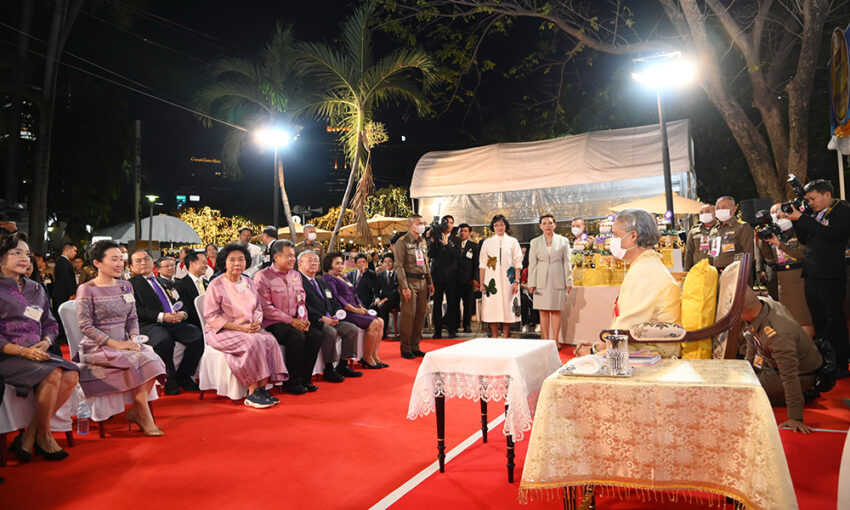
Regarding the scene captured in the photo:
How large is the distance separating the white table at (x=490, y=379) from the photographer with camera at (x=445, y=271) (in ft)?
17.8

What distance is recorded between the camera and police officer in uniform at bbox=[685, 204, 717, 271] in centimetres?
706

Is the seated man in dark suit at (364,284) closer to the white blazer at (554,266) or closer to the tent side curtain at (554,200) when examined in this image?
the white blazer at (554,266)

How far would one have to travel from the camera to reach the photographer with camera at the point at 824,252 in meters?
5.16

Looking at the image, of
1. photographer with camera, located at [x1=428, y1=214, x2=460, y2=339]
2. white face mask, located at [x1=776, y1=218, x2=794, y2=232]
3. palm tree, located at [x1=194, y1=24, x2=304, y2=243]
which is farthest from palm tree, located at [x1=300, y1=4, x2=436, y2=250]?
white face mask, located at [x1=776, y1=218, x2=794, y2=232]

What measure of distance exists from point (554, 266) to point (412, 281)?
1.79 m

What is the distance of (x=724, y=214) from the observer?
671 centimetres

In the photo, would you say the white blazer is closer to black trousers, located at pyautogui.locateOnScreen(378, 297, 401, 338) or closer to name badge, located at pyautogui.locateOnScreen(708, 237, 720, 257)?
name badge, located at pyautogui.locateOnScreen(708, 237, 720, 257)

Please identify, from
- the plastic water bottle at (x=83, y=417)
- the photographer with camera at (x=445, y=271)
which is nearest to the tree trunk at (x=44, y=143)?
the photographer with camera at (x=445, y=271)

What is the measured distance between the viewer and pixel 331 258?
24.0ft

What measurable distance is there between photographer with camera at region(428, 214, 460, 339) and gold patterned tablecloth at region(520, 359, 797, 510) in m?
6.55

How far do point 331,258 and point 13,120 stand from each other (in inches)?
451

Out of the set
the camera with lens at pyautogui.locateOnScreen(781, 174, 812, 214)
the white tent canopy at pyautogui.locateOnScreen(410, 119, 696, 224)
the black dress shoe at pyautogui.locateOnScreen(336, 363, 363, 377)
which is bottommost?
the black dress shoe at pyautogui.locateOnScreen(336, 363, 363, 377)

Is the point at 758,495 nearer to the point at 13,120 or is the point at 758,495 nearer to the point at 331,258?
the point at 331,258

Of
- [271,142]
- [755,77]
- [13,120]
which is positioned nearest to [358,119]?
[271,142]
